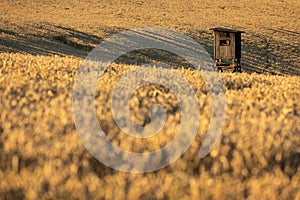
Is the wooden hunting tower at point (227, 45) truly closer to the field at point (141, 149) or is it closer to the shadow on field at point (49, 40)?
the shadow on field at point (49, 40)

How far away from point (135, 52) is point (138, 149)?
36.6 m

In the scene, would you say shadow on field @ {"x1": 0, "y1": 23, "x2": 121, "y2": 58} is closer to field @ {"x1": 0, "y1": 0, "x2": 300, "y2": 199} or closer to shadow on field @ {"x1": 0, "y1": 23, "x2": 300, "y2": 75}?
shadow on field @ {"x1": 0, "y1": 23, "x2": 300, "y2": 75}

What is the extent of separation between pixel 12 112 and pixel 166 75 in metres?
5.53

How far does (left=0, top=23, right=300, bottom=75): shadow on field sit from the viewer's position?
120 ft

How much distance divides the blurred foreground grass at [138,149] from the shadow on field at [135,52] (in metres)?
28.1

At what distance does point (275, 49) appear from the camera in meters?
46.6

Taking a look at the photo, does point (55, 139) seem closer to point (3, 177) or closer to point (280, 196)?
point (3, 177)

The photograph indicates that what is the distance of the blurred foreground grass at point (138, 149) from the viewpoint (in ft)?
9.29

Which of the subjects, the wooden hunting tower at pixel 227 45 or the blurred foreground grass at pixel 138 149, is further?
the wooden hunting tower at pixel 227 45

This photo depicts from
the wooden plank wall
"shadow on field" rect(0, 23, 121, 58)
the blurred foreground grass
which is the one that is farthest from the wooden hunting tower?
the blurred foreground grass

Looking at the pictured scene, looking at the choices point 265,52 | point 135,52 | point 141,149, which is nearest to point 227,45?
point 135,52

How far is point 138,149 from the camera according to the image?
382cm

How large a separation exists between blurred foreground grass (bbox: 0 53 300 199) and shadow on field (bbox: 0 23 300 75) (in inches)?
1107

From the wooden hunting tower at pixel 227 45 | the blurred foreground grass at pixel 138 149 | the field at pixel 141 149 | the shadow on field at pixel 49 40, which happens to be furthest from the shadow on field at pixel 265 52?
the blurred foreground grass at pixel 138 149
